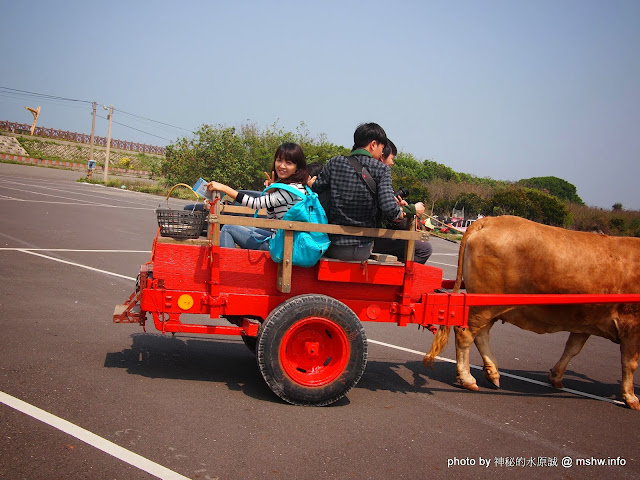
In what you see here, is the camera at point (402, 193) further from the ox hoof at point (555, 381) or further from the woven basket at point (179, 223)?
the ox hoof at point (555, 381)

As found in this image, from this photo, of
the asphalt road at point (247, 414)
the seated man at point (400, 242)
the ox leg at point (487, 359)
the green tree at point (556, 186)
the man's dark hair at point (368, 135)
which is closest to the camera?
the asphalt road at point (247, 414)

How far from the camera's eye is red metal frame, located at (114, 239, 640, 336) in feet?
14.7

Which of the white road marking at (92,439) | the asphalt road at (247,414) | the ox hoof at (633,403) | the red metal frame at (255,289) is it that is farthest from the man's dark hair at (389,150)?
the white road marking at (92,439)

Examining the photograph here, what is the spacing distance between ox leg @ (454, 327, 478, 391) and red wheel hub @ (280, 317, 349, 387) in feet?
5.32

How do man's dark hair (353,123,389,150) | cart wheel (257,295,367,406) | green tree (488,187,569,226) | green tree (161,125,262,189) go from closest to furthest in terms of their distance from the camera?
cart wheel (257,295,367,406) < man's dark hair (353,123,389,150) < green tree (488,187,569,226) < green tree (161,125,262,189)

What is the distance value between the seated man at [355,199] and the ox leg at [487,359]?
1.86 meters

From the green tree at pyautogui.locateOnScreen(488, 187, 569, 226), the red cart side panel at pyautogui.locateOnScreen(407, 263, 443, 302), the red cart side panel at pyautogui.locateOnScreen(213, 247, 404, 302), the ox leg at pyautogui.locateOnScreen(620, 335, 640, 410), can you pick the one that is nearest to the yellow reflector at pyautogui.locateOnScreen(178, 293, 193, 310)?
the red cart side panel at pyautogui.locateOnScreen(213, 247, 404, 302)

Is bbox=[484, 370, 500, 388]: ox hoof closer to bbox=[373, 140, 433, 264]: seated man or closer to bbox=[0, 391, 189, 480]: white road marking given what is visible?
bbox=[373, 140, 433, 264]: seated man

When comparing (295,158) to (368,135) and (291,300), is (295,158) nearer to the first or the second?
(368,135)

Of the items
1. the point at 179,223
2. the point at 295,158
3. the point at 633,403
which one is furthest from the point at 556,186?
the point at 179,223

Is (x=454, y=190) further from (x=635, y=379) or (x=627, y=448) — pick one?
(x=627, y=448)

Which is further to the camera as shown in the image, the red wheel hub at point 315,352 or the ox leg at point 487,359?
the ox leg at point 487,359

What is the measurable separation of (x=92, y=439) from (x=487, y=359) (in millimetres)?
3880

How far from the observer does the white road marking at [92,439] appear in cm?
326
